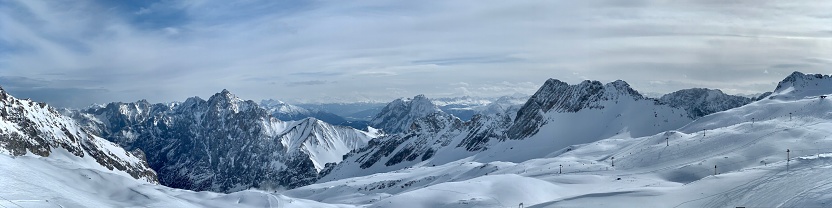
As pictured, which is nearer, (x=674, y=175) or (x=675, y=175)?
(x=675, y=175)

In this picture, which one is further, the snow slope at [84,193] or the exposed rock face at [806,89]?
the exposed rock face at [806,89]

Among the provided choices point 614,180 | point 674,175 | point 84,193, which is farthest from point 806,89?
point 84,193

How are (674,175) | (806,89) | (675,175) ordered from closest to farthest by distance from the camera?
(675,175)
(674,175)
(806,89)

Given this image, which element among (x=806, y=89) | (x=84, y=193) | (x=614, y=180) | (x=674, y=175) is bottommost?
(x=614, y=180)

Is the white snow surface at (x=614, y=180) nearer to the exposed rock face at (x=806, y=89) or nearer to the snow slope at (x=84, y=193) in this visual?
the snow slope at (x=84, y=193)

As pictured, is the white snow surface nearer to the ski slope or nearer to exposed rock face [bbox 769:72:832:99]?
the ski slope

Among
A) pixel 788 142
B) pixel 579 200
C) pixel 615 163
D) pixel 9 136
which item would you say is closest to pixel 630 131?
pixel 615 163

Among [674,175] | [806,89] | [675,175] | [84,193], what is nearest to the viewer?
[84,193]

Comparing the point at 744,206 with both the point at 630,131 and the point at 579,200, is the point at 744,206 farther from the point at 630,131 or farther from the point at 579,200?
the point at 630,131

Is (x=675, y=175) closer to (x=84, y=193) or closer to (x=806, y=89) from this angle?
(x=84, y=193)

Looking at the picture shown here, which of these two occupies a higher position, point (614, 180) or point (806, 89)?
point (806, 89)

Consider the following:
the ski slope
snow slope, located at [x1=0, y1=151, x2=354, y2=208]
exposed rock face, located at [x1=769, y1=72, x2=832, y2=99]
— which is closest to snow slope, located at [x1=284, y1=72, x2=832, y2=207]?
the ski slope

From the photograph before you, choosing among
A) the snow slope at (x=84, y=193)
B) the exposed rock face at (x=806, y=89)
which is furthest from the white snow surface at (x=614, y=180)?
the exposed rock face at (x=806, y=89)
